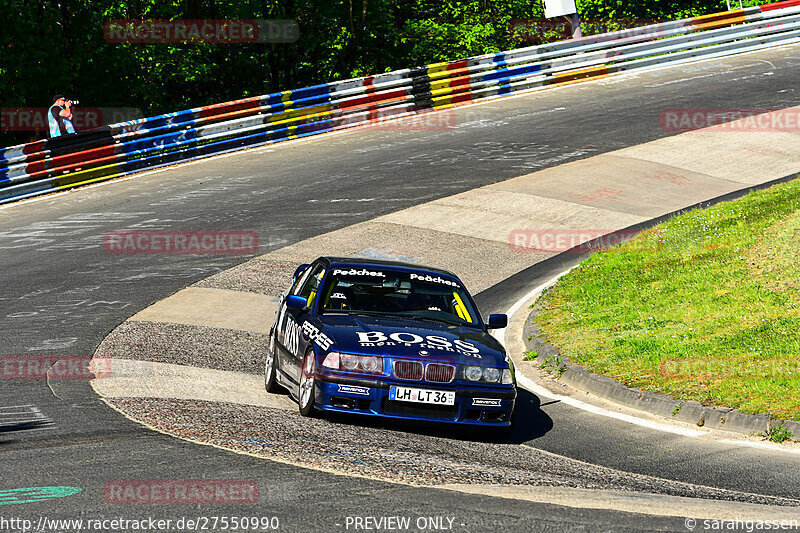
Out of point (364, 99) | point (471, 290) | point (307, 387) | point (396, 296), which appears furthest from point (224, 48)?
point (307, 387)

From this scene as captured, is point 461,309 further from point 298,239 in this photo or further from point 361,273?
point 298,239

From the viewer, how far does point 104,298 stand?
14.3 m

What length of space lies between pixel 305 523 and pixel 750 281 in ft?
29.8

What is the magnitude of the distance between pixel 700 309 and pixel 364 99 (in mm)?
15744

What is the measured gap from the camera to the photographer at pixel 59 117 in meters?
22.0

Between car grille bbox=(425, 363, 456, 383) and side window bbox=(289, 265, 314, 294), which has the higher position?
side window bbox=(289, 265, 314, 294)

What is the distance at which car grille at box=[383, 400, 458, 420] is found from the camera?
869 cm

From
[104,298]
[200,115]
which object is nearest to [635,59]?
[200,115]

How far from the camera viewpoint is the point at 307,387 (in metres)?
9.02

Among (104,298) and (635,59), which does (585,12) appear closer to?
(635,59)

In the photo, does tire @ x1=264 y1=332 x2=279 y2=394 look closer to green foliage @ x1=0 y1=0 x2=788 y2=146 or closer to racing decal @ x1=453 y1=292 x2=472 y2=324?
racing decal @ x1=453 y1=292 x2=472 y2=324

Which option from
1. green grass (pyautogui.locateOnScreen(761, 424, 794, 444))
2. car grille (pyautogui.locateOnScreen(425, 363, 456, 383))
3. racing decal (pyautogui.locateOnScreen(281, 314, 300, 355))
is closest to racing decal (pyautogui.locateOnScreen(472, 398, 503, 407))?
car grille (pyautogui.locateOnScreen(425, 363, 456, 383))

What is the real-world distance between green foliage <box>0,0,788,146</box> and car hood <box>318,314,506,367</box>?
2176 cm

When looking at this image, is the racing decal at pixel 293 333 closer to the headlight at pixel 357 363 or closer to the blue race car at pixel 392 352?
the blue race car at pixel 392 352
